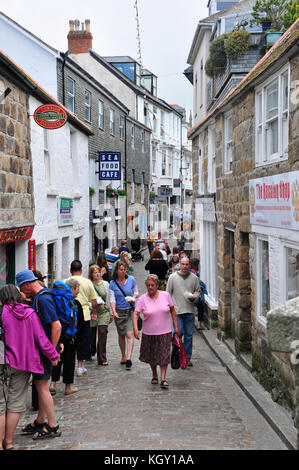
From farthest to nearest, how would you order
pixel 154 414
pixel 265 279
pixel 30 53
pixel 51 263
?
pixel 30 53 < pixel 51 263 < pixel 265 279 < pixel 154 414

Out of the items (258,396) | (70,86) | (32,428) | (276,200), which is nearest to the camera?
(32,428)

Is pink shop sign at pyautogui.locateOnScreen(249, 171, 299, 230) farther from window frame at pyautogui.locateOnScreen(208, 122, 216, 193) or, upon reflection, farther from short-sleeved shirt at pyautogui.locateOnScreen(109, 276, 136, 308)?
window frame at pyautogui.locateOnScreen(208, 122, 216, 193)

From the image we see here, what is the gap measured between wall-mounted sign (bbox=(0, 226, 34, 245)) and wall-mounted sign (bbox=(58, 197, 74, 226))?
11.1 ft

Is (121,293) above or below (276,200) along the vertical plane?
below

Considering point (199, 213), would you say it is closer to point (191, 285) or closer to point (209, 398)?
point (191, 285)

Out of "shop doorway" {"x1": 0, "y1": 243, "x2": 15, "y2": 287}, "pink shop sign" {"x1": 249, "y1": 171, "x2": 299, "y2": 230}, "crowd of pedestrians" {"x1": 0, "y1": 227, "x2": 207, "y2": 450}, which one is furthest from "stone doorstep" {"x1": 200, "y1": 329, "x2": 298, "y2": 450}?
"shop doorway" {"x1": 0, "y1": 243, "x2": 15, "y2": 287}

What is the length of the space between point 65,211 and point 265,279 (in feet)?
24.7

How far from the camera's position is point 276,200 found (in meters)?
7.38

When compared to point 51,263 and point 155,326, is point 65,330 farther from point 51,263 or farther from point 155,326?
point 51,263

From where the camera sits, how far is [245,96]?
945cm

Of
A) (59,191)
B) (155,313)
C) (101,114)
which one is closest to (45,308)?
(155,313)

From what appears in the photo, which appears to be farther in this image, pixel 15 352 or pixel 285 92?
pixel 285 92

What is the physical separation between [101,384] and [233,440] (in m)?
2.91

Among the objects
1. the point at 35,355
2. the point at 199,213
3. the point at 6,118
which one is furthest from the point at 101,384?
the point at 199,213
